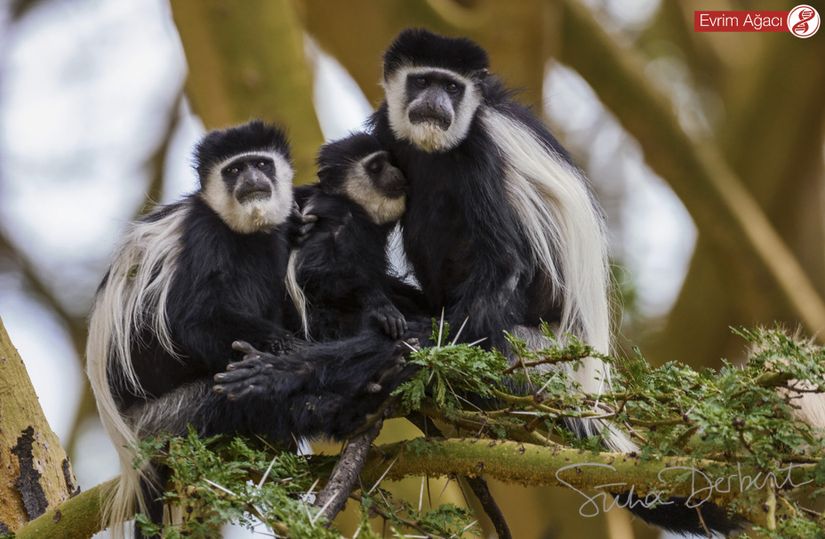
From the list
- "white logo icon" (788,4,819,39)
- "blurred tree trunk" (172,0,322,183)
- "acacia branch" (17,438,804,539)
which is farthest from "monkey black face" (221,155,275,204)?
"white logo icon" (788,4,819,39)

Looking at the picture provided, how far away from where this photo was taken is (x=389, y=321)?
3391mm

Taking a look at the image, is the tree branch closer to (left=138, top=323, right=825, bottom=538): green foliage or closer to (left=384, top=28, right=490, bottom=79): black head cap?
(left=384, top=28, right=490, bottom=79): black head cap

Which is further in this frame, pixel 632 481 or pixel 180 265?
pixel 180 265

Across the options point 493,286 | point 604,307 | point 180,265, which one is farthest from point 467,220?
point 180,265

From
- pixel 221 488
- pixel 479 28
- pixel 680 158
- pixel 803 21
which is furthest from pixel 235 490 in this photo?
pixel 803 21

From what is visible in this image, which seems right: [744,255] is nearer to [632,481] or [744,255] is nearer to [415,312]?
[415,312]

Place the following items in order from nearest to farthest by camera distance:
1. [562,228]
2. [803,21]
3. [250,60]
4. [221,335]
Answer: [221,335] → [562,228] → [250,60] → [803,21]

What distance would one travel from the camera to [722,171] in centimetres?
608

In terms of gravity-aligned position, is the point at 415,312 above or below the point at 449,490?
above

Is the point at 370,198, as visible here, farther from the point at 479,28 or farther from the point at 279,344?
the point at 479,28

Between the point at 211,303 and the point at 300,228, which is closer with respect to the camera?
the point at 211,303

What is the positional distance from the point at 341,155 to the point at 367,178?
0.42 feet

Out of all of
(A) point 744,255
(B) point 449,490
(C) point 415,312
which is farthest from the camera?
(A) point 744,255

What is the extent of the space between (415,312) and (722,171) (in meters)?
2.89
